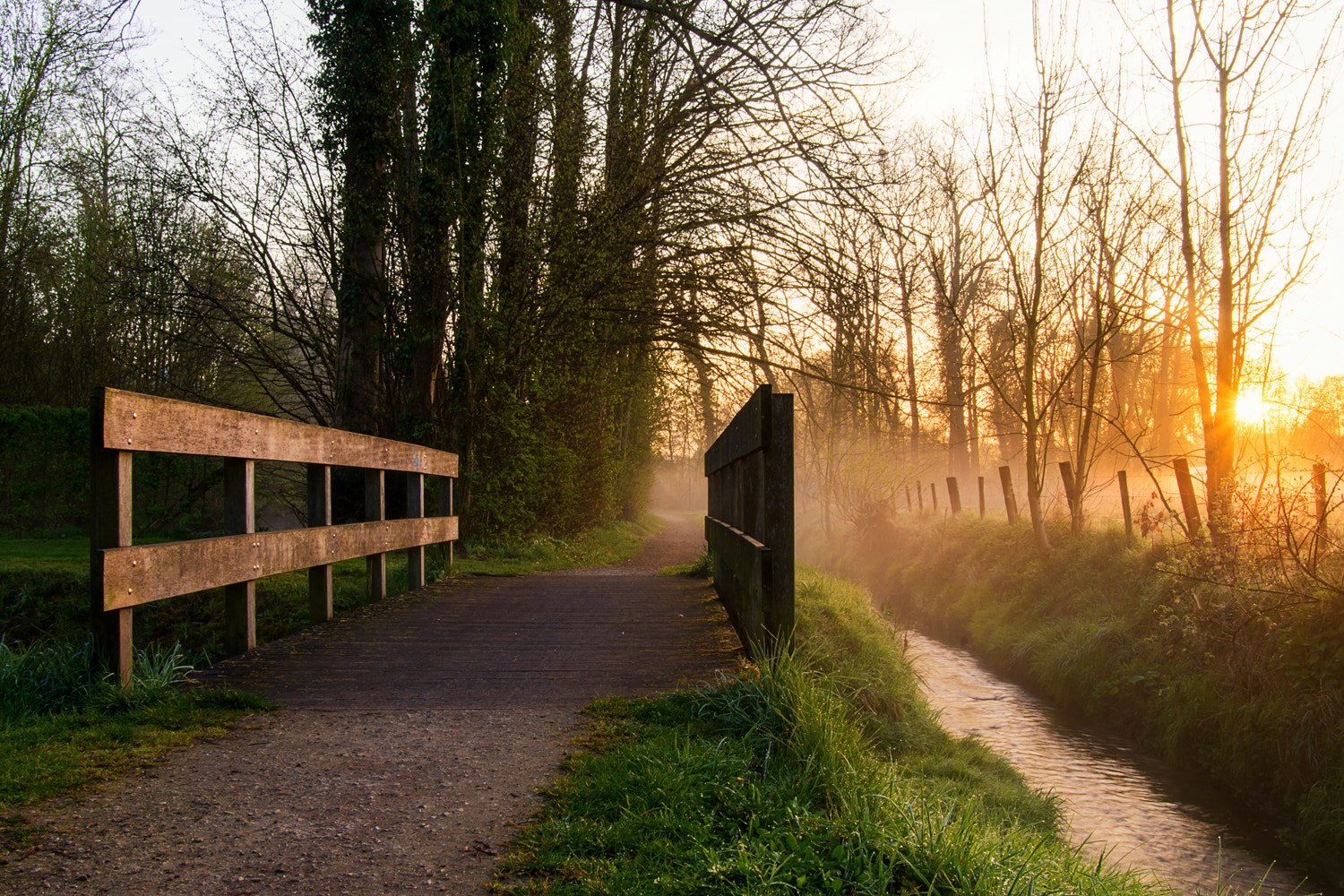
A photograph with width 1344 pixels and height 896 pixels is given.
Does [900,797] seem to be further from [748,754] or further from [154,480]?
[154,480]

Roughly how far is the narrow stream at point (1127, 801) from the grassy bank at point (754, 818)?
210cm

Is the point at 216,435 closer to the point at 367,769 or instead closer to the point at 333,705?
the point at 333,705

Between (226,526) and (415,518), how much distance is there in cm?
285

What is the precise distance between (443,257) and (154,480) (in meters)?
5.35

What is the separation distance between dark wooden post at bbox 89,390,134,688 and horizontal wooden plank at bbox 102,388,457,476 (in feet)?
0.20

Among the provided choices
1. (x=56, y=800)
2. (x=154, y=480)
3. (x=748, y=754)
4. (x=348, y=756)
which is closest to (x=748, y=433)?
(x=748, y=754)

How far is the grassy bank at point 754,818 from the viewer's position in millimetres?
2086

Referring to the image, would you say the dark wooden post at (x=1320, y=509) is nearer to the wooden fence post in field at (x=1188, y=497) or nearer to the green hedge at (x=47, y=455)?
the wooden fence post in field at (x=1188, y=497)

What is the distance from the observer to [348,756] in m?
2.93

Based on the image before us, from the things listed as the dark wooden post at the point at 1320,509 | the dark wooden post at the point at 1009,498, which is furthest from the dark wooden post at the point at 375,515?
the dark wooden post at the point at 1009,498

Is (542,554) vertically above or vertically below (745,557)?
below

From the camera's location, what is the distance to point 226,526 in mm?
4285

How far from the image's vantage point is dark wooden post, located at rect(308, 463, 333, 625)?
5270mm

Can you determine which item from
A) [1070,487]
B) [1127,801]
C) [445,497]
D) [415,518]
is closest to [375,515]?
[415,518]
